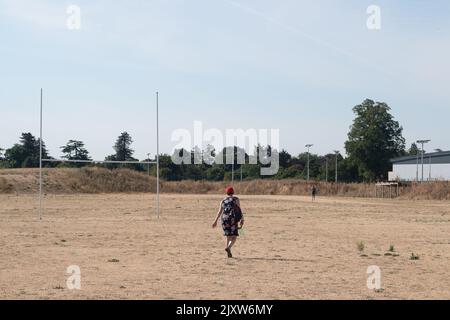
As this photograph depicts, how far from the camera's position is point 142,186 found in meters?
75.6

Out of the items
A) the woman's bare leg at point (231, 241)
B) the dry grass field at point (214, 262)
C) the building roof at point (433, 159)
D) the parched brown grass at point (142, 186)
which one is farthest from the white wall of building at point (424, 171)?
the woman's bare leg at point (231, 241)

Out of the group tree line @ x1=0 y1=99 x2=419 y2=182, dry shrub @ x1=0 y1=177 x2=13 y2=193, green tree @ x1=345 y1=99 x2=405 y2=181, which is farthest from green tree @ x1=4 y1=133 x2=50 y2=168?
green tree @ x1=345 y1=99 x2=405 y2=181

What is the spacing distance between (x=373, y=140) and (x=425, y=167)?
1012 cm

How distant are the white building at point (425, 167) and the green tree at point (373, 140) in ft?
9.97

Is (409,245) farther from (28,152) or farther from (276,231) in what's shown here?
(28,152)

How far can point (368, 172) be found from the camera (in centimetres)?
10156

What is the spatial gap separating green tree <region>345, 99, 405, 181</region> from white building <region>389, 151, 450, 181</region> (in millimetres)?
3039

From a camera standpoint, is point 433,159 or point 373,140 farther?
point 373,140

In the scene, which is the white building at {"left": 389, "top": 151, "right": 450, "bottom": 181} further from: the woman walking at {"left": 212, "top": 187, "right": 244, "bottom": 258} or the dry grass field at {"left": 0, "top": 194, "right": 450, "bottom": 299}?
the woman walking at {"left": 212, "top": 187, "right": 244, "bottom": 258}

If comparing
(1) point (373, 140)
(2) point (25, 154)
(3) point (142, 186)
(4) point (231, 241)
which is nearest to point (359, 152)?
(1) point (373, 140)

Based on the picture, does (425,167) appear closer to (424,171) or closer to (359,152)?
(424,171)

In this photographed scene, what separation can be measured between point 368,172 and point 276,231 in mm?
81218

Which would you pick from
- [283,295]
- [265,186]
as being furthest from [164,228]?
[265,186]

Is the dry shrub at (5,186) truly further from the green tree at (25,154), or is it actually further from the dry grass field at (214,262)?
the dry grass field at (214,262)
